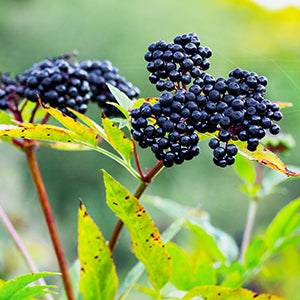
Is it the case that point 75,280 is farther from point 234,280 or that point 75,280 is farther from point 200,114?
point 200,114

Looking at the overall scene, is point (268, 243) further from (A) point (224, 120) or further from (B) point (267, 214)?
(B) point (267, 214)

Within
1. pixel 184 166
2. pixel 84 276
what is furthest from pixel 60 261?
pixel 184 166

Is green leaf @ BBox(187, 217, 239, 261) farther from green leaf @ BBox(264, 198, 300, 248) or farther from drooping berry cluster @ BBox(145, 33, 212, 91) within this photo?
drooping berry cluster @ BBox(145, 33, 212, 91)

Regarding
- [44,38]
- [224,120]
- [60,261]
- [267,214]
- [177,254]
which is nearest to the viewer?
[224,120]

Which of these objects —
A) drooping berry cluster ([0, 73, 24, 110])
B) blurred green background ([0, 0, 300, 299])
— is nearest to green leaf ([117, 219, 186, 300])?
drooping berry cluster ([0, 73, 24, 110])

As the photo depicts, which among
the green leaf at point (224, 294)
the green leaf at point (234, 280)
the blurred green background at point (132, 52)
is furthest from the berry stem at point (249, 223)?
the blurred green background at point (132, 52)

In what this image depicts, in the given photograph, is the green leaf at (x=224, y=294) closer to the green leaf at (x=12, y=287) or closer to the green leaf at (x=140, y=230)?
the green leaf at (x=140, y=230)

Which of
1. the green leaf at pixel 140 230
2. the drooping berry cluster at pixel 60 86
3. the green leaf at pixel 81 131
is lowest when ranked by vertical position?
the green leaf at pixel 140 230

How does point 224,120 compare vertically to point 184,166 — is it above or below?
below
